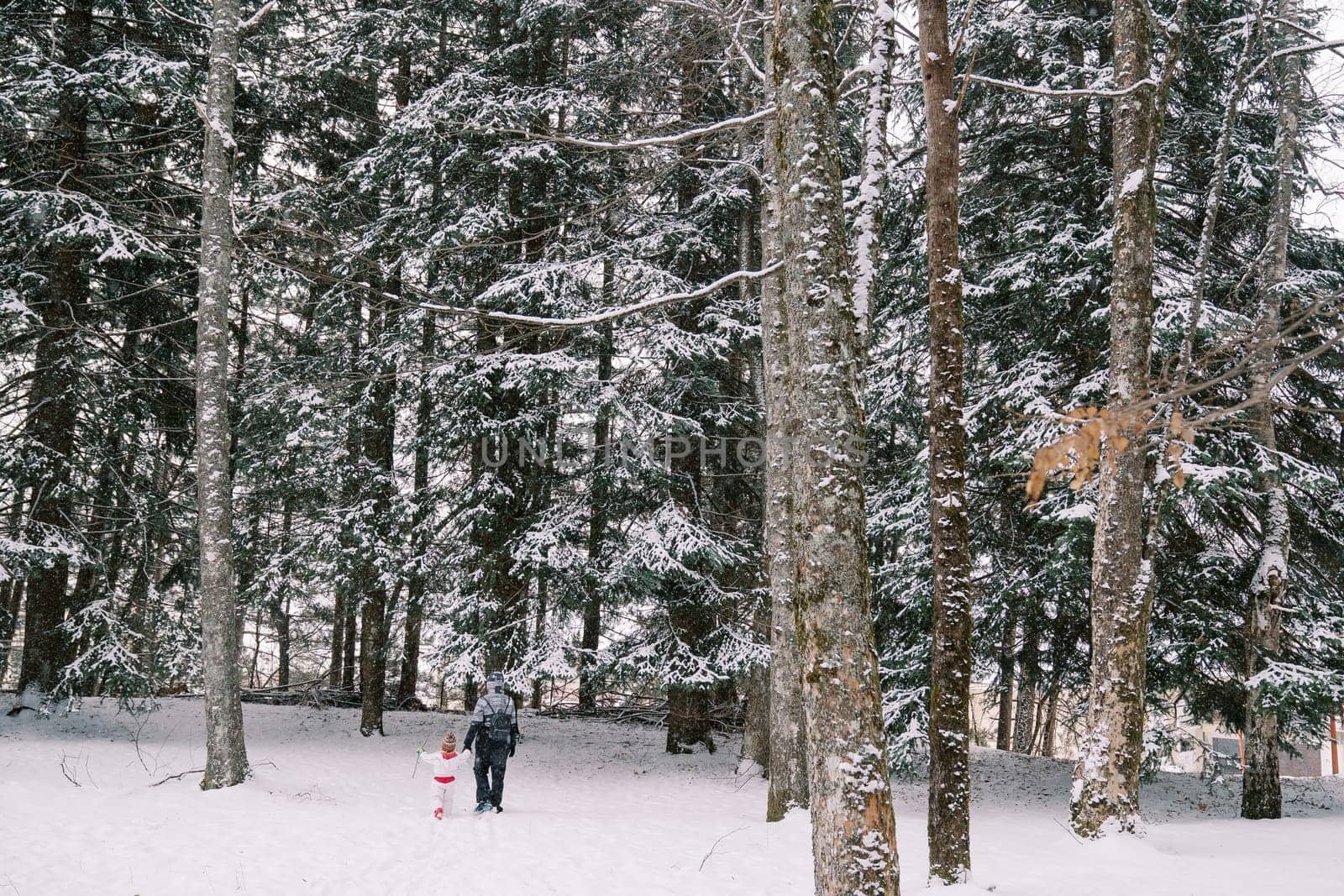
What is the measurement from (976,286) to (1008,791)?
7.30 m

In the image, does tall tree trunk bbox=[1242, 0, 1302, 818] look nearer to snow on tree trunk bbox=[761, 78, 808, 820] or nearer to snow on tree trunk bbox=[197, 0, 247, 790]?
snow on tree trunk bbox=[761, 78, 808, 820]

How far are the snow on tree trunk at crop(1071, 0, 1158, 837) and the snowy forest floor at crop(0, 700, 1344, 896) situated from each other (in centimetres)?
57

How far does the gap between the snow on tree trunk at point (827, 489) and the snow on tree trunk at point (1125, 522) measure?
366 cm

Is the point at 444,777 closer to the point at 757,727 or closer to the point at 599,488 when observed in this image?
the point at 599,488

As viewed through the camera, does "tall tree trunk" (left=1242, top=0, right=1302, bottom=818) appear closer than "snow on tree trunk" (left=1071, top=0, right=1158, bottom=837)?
No

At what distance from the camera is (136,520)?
11.3m

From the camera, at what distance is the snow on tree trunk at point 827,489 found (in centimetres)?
390

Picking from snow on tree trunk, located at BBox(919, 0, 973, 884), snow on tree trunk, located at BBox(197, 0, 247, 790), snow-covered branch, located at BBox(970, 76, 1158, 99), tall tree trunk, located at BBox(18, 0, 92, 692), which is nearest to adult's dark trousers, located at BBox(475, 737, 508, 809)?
snow on tree trunk, located at BBox(197, 0, 247, 790)

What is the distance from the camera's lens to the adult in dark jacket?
8648 millimetres

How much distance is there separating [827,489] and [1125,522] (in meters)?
4.26

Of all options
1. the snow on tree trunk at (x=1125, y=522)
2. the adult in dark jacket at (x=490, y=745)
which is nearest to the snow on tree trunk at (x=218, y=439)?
the adult in dark jacket at (x=490, y=745)

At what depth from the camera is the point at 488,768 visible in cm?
882

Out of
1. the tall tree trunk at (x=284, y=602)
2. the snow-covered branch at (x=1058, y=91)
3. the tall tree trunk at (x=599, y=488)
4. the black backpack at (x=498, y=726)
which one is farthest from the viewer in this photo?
the tall tree trunk at (x=284, y=602)

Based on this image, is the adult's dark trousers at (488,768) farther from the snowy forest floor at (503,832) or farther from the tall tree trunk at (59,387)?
the tall tree trunk at (59,387)
